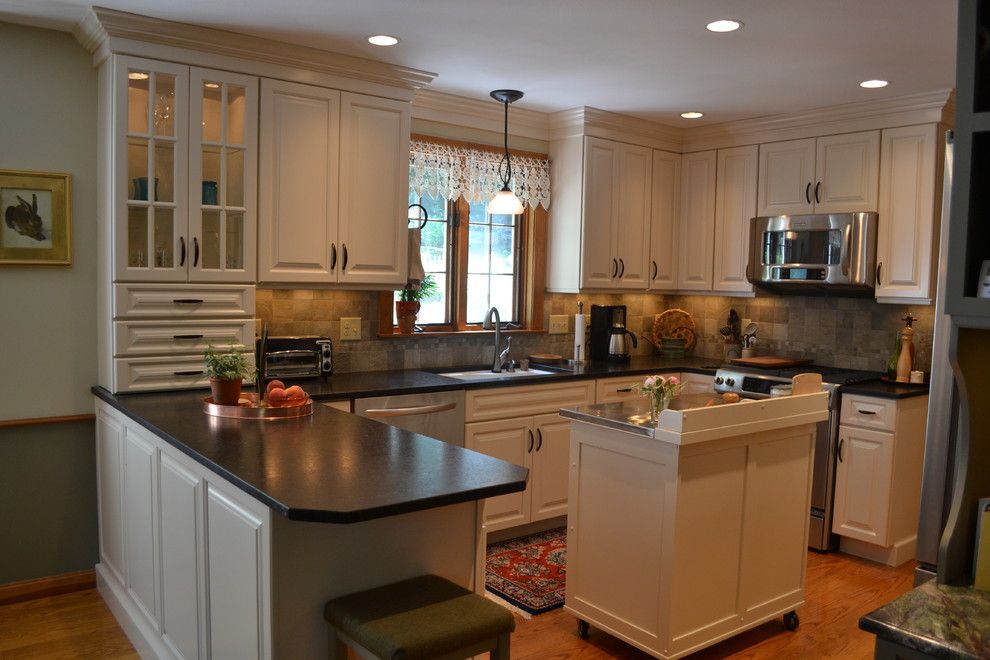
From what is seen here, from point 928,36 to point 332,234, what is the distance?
265 centimetres

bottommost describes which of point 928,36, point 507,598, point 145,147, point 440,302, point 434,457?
point 507,598

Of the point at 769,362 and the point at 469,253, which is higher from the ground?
the point at 469,253

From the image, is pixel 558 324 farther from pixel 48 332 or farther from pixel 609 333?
pixel 48 332

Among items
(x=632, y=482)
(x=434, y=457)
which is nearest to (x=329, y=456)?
(x=434, y=457)

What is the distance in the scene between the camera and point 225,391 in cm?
296

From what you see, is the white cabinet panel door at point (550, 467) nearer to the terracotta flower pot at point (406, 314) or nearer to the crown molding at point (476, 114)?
the terracotta flower pot at point (406, 314)

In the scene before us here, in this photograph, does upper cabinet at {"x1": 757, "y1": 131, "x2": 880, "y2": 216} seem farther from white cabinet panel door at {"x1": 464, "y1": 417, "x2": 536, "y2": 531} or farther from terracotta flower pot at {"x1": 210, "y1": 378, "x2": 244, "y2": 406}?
terracotta flower pot at {"x1": 210, "y1": 378, "x2": 244, "y2": 406}

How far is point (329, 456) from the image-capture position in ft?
7.66

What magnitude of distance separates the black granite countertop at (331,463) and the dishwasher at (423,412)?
620 mm

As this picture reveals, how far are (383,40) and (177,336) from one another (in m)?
1.53

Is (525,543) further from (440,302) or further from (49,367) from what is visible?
(49,367)

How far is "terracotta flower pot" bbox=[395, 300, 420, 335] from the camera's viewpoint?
14.6 ft

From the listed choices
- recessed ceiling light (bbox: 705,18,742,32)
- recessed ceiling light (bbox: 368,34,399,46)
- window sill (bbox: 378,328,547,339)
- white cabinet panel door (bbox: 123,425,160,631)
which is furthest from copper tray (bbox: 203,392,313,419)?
recessed ceiling light (bbox: 705,18,742,32)

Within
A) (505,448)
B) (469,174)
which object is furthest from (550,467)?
(469,174)
